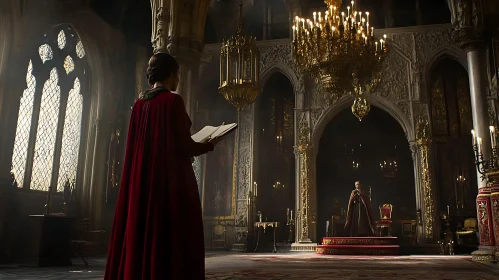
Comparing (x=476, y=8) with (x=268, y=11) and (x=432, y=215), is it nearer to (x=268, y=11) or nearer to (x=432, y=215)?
(x=432, y=215)

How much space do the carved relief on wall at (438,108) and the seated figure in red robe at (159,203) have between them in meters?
16.5

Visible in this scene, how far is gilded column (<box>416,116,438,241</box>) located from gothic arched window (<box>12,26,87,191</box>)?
12035mm

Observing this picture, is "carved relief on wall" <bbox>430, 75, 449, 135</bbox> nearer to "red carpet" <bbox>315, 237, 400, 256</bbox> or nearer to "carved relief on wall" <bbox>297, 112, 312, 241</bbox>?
"carved relief on wall" <bbox>297, 112, 312, 241</bbox>

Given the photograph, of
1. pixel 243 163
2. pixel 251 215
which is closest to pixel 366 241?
pixel 251 215

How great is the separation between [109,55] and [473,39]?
36.1ft

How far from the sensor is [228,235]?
17.1 metres

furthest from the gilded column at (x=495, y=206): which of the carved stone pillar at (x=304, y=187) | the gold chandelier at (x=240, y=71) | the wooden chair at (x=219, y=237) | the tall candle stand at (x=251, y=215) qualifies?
the wooden chair at (x=219, y=237)

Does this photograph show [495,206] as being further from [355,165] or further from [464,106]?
[355,165]

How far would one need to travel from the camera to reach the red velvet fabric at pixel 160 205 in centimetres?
280

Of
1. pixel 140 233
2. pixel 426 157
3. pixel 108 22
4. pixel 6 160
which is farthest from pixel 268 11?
pixel 140 233

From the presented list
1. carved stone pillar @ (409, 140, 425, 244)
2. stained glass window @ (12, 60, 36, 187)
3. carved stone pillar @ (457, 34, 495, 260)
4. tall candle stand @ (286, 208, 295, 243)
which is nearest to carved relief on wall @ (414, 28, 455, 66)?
carved stone pillar @ (409, 140, 425, 244)

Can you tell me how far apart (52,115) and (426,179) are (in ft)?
42.4

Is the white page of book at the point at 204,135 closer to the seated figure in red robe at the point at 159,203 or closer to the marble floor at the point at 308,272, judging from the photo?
the seated figure in red robe at the point at 159,203

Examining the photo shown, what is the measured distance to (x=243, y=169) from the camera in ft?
57.3
